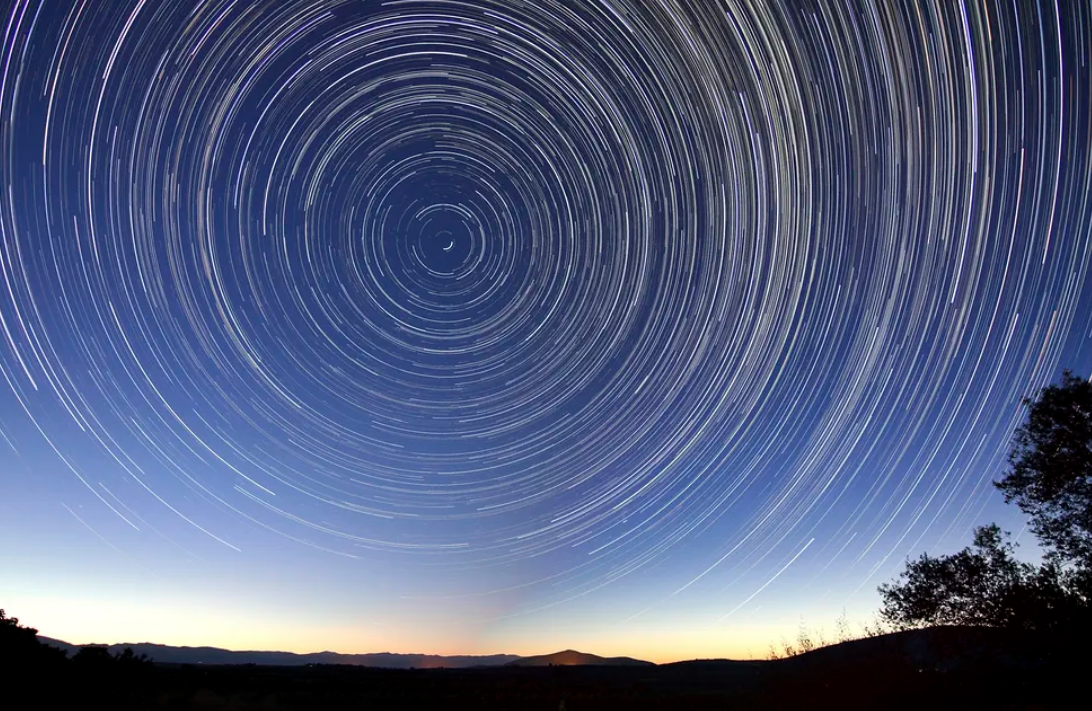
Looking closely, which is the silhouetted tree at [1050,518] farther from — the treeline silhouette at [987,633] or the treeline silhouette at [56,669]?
the treeline silhouette at [56,669]

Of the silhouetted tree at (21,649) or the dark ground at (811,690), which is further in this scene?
the dark ground at (811,690)

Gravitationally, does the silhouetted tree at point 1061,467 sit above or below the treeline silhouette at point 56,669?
above

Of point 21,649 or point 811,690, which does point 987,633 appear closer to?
point 811,690

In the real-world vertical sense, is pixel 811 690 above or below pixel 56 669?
above

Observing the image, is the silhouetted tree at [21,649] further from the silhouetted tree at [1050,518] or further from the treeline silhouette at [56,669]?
the silhouetted tree at [1050,518]

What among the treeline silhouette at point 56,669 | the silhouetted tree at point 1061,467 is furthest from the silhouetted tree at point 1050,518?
the treeline silhouette at point 56,669

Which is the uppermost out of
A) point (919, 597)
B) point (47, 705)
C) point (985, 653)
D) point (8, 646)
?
point (919, 597)

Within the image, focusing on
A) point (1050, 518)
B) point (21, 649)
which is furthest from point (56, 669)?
point (1050, 518)

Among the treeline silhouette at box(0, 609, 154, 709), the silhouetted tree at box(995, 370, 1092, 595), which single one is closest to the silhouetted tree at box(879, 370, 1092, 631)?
the silhouetted tree at box(995, 370, 1092, 595)

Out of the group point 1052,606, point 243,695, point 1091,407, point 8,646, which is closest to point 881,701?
point 1052,606

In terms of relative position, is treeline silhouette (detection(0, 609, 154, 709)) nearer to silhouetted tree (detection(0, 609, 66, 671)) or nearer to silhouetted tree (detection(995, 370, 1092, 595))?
silhouetted tree (detection(0, 609, 66, 671))

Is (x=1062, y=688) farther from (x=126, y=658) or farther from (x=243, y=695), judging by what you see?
(x=243, y=695)
